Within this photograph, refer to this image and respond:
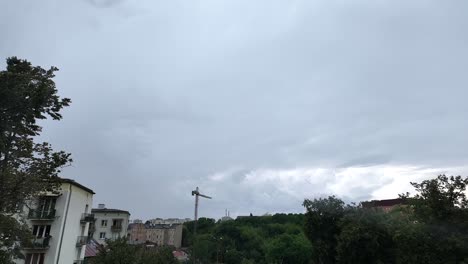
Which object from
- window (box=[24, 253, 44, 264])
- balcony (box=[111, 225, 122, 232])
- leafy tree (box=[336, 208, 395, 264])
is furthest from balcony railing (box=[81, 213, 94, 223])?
leafy tree (box=[336, 208, 395, 264])

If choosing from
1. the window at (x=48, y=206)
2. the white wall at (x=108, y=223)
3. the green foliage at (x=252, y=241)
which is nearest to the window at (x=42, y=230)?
the window at (x=48, y=206)

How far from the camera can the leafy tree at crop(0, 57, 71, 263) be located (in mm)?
14752

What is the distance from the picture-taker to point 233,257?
107 meters

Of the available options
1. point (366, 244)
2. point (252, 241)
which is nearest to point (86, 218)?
point (366, 244)

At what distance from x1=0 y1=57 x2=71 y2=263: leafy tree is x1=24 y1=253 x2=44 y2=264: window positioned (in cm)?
2397

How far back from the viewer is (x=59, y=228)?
40.9 metres

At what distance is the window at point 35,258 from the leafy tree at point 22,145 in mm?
23967

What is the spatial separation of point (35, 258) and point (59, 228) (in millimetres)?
3628

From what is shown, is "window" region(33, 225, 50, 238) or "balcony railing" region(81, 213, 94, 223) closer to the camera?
"window" region(33, 225, 50, 238)

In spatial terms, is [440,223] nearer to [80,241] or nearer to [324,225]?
[324,225]

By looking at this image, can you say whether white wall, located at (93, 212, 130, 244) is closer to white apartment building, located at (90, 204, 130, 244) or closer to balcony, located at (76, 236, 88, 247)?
white apartment building, located at (90, 204, 130, 244)

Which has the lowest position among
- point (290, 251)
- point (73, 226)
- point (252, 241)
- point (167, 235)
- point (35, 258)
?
point (35, 258)

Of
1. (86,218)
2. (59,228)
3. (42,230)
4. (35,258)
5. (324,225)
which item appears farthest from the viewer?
(86,218)

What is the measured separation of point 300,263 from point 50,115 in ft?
271
